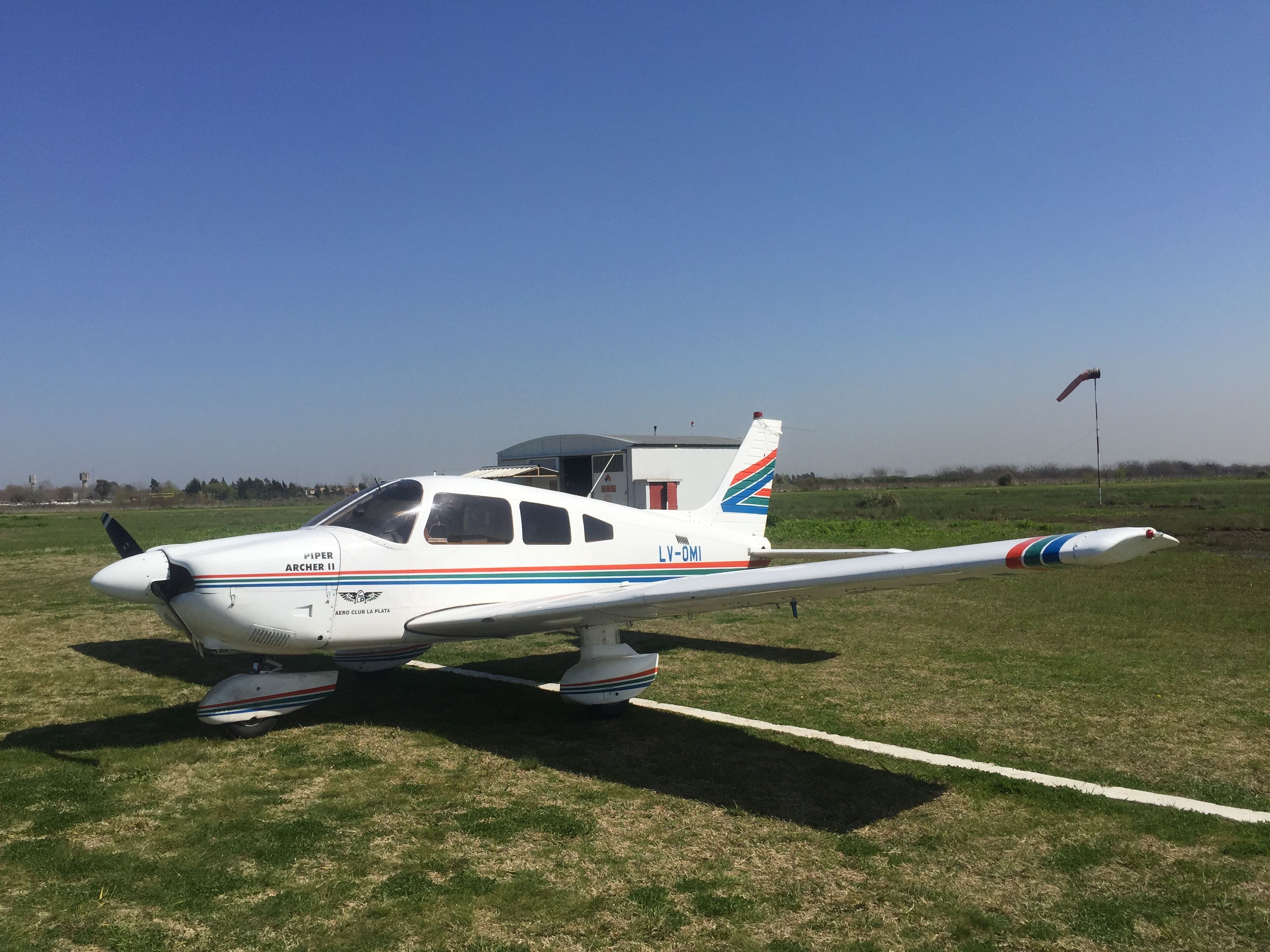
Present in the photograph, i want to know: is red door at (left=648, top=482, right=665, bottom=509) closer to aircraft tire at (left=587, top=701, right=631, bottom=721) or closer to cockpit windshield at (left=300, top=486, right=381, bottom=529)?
cockpit windshield at (left=300, top=486, right=381, bottom=529)

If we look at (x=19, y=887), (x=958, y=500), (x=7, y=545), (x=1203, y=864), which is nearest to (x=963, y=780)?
(x=1203, y=864)

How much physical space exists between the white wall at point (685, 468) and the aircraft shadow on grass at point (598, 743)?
686 inches

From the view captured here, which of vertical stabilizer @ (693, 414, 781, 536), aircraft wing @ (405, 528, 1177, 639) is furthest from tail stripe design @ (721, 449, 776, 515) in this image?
aircraft wing @ (405, 528, 1177, 639)

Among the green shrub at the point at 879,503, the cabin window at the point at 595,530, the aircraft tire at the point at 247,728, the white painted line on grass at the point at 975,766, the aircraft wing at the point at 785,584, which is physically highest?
the cabin window at the point at 595,530

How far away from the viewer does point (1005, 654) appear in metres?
9.65

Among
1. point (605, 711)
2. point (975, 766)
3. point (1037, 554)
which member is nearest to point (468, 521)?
point (605, 711)

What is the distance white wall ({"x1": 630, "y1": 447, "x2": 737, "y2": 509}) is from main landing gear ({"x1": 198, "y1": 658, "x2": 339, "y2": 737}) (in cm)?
1915

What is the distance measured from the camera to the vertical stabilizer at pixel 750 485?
10.4 metres

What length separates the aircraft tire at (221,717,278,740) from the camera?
21.6 ft

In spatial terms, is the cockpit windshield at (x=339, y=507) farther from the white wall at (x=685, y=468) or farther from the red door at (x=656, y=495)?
the red door at (x=656, y=495)

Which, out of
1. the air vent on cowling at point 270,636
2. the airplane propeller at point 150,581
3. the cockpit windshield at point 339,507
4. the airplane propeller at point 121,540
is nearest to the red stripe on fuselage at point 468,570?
the airplane propeller at point 150,581

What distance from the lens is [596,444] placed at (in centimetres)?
2823

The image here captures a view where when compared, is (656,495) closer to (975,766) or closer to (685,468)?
(685,468)

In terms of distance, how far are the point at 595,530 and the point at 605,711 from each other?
1.96 m
